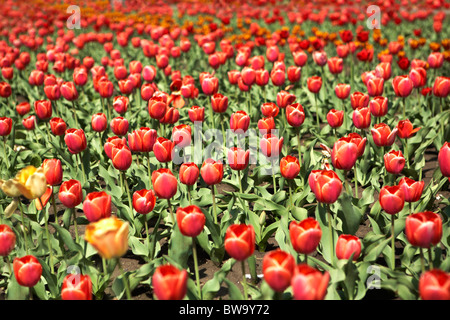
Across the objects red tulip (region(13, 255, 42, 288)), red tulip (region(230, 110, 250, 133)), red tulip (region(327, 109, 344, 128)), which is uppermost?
red tulip (region(230, 110, 250, 133))

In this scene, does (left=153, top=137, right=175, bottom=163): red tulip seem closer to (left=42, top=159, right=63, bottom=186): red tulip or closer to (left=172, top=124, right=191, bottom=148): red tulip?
(left=172, top=124, right=191, bottom=148): red tulip

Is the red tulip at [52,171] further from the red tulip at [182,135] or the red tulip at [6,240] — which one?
the red tulip at [182,135]

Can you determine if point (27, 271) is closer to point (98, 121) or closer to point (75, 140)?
point (75, 140)

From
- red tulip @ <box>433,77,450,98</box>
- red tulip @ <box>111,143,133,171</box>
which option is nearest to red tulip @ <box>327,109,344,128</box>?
red tulip @ <box>433,77,450,98</box>

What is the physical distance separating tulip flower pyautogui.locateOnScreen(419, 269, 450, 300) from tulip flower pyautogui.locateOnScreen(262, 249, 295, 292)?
0.47 m

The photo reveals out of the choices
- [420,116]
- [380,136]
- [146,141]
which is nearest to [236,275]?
[146,141]

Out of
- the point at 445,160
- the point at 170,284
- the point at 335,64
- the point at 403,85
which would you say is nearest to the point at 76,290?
the point at 170,284

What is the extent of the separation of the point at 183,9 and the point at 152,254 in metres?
11.3

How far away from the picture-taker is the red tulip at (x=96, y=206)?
245cm

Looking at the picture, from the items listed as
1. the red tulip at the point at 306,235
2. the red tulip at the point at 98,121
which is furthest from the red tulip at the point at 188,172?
the red tulip at the point at 98,121

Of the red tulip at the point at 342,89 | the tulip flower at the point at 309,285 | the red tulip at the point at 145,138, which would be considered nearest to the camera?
the tulip flower at the point at 309,285

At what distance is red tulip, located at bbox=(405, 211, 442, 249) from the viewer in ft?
6.75

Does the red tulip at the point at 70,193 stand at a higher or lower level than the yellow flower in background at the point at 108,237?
lower

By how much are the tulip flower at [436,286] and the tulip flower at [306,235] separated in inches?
17.7
